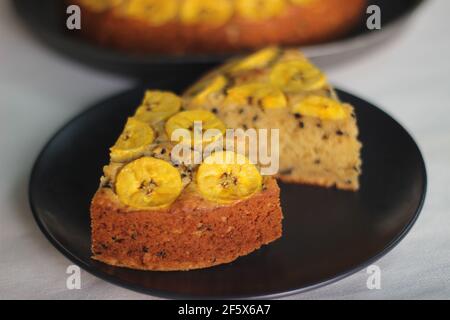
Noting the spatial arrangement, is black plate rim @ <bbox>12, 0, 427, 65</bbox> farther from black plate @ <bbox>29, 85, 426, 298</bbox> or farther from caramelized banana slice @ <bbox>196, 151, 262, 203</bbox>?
caramelized banana slice @ <bbox>196, 151, 262, 203</bbox>

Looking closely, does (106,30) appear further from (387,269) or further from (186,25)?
(387,269)

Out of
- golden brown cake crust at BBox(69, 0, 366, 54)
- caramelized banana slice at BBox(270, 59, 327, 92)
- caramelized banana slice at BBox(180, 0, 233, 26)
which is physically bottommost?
Result: caramelized banana slice at BBox(270, 59, 327, 92)

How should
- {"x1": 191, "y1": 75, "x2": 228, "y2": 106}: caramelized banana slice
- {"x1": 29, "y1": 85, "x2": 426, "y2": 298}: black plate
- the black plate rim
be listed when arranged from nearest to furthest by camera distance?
{"x1": 29, "y1": 85, "x2": 426, "y2": 298}: black plate → {"x1": 191, "y1": 75, "x2": 228, "y2": 106}: caramelized banana slice → the black plate rim

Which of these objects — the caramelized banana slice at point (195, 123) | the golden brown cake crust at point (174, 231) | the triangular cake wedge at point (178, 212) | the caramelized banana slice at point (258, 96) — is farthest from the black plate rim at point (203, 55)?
the golden brown cake crust at point (174, 231)

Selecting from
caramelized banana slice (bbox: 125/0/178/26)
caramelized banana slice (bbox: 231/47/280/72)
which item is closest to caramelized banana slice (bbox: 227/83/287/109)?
caramelized banana slice (bbox: 231/47/280/72)

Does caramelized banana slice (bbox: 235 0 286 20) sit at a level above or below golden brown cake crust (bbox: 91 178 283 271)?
above

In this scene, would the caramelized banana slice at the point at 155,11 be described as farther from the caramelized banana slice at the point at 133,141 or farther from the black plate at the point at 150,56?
the caramelized banana slice at the point at 133,141

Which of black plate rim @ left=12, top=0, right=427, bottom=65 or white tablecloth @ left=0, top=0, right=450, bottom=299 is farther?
black plate rim @ left=12, top=0, right=427, bottom=65

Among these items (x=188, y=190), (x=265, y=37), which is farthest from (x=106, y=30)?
(x=188, y=190)
